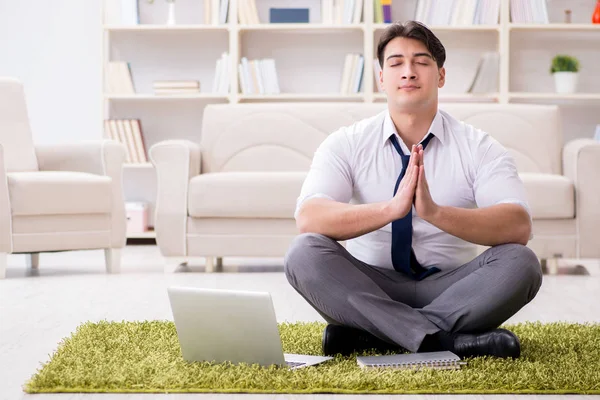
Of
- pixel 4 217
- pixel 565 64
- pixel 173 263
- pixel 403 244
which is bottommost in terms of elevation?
pixel 173 263

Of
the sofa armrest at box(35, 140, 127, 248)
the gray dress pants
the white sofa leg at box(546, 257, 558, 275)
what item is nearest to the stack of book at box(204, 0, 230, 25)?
the sofa armrest at box(35, 140, 127, 248)

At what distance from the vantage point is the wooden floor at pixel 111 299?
2.03 meters

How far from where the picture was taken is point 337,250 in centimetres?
198

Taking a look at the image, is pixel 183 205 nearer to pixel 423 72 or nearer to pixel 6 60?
pixel 423 72

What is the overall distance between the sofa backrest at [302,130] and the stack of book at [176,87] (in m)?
1.23

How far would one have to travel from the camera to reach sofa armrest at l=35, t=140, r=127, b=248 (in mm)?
4105

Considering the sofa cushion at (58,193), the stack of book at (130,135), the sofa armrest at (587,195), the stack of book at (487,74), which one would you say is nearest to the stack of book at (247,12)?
the stack of book at (130,135)

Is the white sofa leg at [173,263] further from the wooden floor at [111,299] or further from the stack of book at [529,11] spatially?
the stack of book at [529,11]

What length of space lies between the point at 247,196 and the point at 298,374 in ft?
7.62

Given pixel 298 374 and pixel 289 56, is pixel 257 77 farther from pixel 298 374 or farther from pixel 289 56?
pixel 298 374

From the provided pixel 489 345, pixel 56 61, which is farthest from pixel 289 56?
pixel 489 345

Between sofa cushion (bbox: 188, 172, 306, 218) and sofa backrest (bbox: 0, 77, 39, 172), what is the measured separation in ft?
3.03

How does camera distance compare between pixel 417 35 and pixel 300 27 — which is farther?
pixel 300 27

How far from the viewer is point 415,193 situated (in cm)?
188
